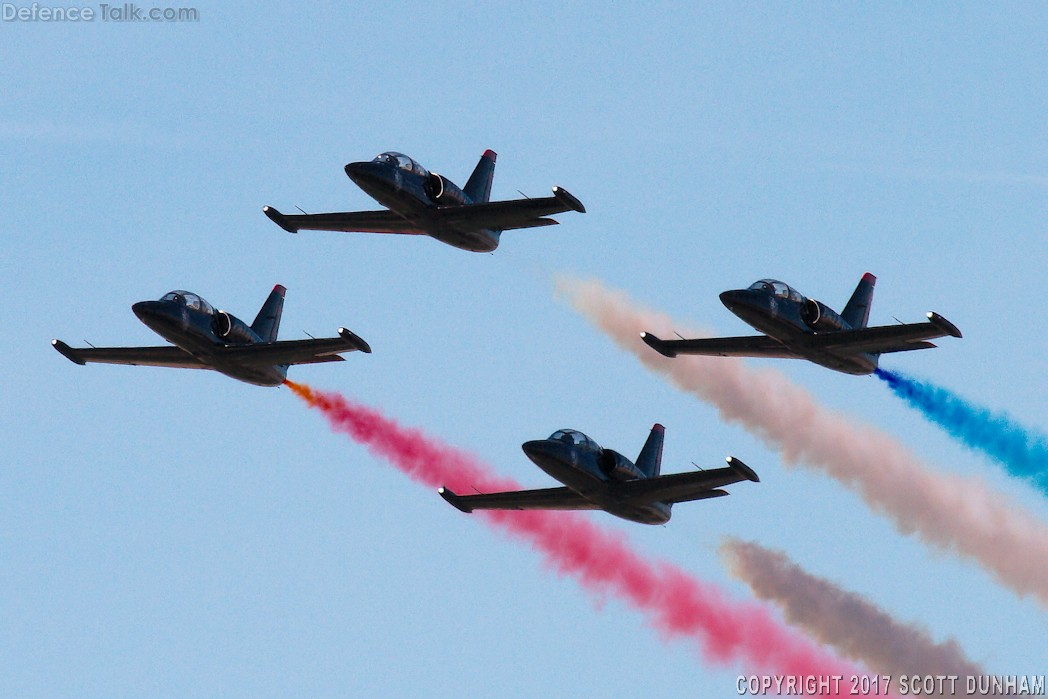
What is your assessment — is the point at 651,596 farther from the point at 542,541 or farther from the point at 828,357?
the point at 828,357

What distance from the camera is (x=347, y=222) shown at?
120562mm

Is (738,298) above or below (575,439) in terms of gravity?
above

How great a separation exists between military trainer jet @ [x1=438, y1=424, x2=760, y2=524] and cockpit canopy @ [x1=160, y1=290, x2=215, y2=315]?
1864 centimetres

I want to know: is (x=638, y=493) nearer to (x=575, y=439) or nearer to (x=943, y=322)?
(x=575, y=439)

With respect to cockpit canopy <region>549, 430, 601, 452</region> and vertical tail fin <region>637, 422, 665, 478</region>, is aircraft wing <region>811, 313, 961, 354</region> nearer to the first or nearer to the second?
vertical tail fin <region>637, 422, 665, 478</region>

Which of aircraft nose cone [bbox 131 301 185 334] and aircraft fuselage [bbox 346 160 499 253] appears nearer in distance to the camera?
aircraft nose cone [bbox 131 301 185 334]

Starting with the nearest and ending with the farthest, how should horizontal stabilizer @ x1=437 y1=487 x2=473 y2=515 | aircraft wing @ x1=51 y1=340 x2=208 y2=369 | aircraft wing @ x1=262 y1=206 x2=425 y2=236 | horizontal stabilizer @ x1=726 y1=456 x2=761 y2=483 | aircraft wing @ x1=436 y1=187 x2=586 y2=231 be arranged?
horizontal stabilizer @ x1=726 y1=456 x2=761 y2=483 < aircraft wing @ x1=436 y1=187 x2=586 y2=231 < horizontal stabilizer @ x1=437 y1=487 x2=473 y2=515 < aircraft wing @ x1=51 y1=340 x2=208 y2=369 < aircraft wing @ x1=262 y1=206 x2=425 y2=236

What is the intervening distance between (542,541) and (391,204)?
61.8 ft

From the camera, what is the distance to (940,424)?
11925 cm

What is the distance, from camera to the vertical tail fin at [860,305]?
383ft

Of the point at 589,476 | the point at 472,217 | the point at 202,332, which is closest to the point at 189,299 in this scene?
the point at 202,332

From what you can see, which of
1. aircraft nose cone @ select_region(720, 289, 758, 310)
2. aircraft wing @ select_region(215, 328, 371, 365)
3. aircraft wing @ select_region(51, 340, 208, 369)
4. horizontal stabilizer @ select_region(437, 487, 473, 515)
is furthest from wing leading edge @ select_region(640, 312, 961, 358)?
aircraft wing @ select_region(51, 340, 208, 369)

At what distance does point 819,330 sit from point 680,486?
482 inches

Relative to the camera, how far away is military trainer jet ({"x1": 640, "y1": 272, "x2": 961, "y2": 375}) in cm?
11044
